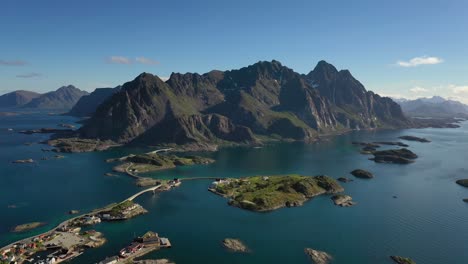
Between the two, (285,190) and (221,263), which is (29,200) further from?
(285,190)

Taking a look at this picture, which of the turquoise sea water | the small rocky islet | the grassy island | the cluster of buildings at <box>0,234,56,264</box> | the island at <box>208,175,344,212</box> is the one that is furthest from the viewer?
the island at <box>208,175,344,212</box>

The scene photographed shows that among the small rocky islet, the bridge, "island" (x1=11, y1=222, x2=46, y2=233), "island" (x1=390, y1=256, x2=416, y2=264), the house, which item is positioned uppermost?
the bridge

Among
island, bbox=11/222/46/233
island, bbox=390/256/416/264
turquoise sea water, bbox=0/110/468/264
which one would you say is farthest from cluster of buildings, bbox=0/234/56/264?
island, bbox=390/256/416/264

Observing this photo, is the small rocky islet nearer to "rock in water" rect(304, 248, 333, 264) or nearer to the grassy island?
"rock in water" rect(304, 248, 333, 264)

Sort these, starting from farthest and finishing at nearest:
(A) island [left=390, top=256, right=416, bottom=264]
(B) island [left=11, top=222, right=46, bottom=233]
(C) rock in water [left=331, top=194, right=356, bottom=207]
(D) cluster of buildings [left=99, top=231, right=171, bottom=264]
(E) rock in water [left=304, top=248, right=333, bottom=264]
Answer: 1. (C) rock in water [left=331, top=194, right=356, bottom=207]
2. (B) island [left=11, top=222, right=46, bottom=233]
3. (E) rock in water [left=304, top=248, right=333, bottom=264]
4. (A) island [left=390, top=256, right=416, bottom=264]
5. (D) cluster of buildings [left=99, top=231, right=171, bottom=264]

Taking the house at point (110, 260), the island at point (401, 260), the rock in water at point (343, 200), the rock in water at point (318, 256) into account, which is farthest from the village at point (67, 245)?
the rock in water at point (343, 200)

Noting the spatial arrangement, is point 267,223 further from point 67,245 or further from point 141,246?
point 67,245

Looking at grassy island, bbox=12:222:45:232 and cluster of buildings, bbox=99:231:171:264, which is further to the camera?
grassy island, bbox=12:222:45:232
